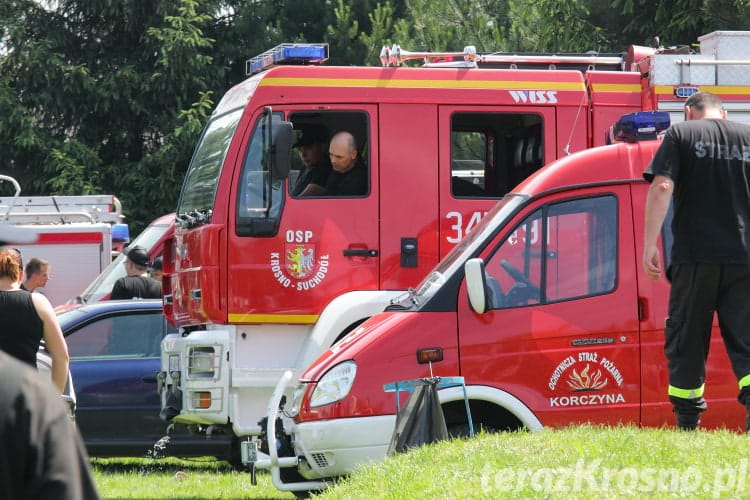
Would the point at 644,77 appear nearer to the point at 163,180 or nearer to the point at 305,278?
the point at 305,278

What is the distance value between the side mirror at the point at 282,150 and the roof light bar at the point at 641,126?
227cm

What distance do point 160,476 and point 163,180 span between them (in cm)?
1581

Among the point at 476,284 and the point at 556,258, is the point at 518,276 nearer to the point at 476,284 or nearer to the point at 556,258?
the point at 556,258

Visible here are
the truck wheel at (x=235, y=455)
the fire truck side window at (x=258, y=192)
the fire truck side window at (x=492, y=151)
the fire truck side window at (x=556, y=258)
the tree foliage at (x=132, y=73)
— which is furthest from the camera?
the tree foliage at (x=132, y=73)

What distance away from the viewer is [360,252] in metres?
8.72

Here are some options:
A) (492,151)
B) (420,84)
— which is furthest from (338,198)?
(492,151)

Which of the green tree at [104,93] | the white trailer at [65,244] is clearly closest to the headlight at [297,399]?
the white trailer at [65,244]

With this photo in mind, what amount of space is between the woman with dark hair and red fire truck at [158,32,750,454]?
1678mm

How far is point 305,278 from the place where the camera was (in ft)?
28.4

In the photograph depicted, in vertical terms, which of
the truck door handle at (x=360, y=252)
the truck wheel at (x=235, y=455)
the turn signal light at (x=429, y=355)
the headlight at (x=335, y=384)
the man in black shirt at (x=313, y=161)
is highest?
the man in black shirt at (x=313, y=161)

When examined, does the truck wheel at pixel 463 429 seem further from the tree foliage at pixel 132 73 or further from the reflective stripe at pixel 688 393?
the tree foliage at pixel 132 73

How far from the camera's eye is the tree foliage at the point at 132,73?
25.6 metres

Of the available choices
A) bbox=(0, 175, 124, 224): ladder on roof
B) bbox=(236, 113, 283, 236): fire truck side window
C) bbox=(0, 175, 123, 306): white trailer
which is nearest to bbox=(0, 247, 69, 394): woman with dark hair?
bbox=(236, 113, 283, 236): fire truck side window

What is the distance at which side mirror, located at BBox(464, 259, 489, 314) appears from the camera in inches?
269
